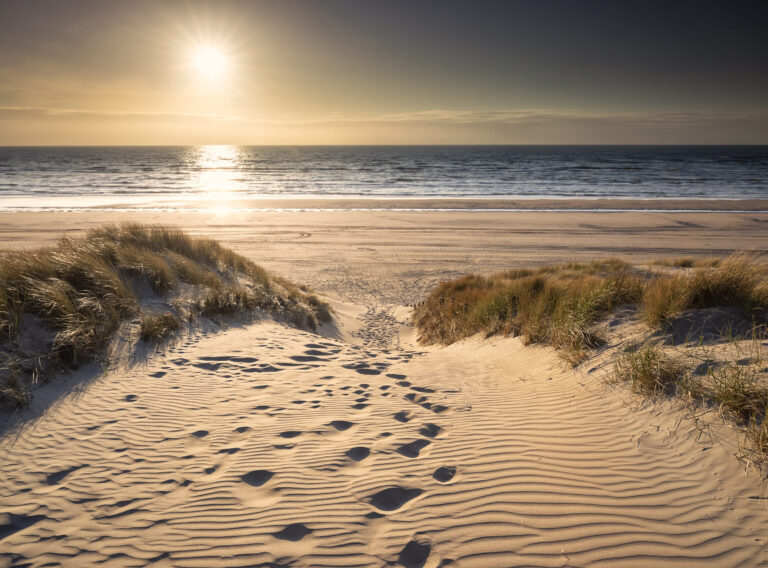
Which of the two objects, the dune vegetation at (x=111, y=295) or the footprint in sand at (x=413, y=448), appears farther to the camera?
the dune vegetation at (x=111, y=295)

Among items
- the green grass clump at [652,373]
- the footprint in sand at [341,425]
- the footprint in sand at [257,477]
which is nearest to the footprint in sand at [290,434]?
the footprint in sand at [341,425]

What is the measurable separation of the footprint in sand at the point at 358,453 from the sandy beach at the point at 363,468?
0.02 metres

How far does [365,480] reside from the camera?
3250mm

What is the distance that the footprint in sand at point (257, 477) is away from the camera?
326cm

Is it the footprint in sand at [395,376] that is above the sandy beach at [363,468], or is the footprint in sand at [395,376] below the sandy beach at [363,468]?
below

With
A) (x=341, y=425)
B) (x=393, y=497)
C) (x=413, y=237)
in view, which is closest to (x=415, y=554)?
(x=393, y=497)

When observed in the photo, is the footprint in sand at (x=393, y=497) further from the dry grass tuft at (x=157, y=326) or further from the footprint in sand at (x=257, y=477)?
the dry grass tuft at (x=157, y=326)

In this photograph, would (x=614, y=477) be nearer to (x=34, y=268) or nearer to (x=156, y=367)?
(x=156, y=367)

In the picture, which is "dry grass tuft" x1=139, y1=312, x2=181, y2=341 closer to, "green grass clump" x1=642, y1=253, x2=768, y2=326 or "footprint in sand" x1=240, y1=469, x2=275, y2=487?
"footprint in sand" x1=240, y1=469, x2=275, y2=487

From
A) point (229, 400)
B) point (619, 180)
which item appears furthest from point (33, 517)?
point (619, 180)

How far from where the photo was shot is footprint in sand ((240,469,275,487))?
3262 mm

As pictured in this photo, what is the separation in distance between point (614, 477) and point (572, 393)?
1513mm

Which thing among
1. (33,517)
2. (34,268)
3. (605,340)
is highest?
(34,268)

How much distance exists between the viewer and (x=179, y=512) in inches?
115
